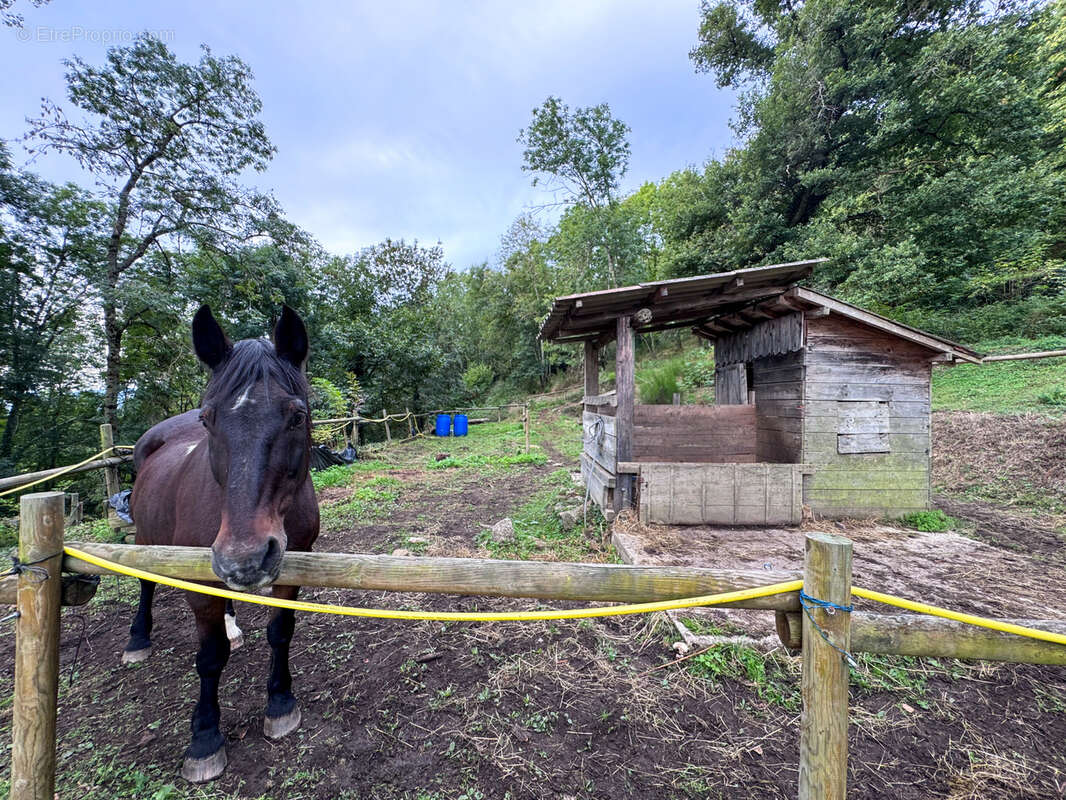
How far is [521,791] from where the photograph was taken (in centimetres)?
173

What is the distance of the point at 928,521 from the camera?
471 cm

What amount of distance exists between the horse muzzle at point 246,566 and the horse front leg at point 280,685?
0.85 meters

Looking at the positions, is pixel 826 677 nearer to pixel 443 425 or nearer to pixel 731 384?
pixel 731 384

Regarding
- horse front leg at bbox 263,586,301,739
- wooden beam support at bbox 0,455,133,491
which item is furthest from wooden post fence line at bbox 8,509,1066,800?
wooden beam support at bbox 0,455,133,491

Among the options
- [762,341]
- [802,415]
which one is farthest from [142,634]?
[762,341]

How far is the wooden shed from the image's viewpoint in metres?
4.59

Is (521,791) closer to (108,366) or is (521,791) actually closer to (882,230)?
(108,366)

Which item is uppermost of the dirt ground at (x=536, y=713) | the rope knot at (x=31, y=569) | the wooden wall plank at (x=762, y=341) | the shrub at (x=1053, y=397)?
the wooden wall plank at (x=762, y=341)

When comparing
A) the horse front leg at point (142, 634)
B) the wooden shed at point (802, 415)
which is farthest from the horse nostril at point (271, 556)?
the wooden shed at point (802, 415)

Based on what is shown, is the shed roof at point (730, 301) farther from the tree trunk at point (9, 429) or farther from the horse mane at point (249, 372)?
the tree trunk at point (9, 429)

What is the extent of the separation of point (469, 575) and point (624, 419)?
11.5 feet

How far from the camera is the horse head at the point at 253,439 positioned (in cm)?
140

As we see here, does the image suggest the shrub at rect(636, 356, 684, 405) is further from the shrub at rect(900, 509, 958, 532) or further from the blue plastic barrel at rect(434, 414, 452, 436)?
the blue plastic barrel at rect(434, 414, 452, 436)

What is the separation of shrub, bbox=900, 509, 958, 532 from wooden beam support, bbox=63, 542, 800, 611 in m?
5.12
